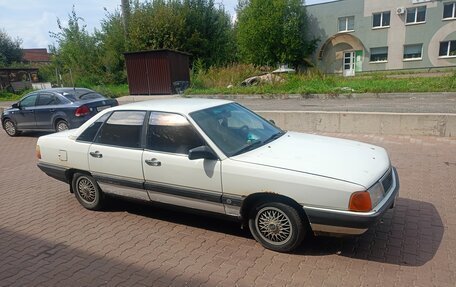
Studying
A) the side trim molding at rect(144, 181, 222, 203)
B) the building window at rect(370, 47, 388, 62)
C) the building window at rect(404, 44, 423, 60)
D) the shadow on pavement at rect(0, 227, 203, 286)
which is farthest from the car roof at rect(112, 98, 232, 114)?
the building window at rect(370, 47, 388, 62)

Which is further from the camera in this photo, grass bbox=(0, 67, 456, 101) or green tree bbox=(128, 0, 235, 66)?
green tree bbox=(128, 0, 235, 66)

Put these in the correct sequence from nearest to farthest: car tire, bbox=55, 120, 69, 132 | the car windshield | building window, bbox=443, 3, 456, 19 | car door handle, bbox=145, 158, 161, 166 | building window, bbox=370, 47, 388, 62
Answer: the car windshield < car door handle, bbox=145, 158, 161, 166 < car tire, bbox=55, 120, 69, 132 < building window, bbox=443, 3, 456, 19 < building window, bbox=370, 47, 388, 62

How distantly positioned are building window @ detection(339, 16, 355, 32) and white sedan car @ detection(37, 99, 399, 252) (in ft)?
120

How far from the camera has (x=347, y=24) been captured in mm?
36938

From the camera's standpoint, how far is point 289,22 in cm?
3656

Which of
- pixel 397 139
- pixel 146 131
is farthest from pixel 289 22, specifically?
pixel 146 131

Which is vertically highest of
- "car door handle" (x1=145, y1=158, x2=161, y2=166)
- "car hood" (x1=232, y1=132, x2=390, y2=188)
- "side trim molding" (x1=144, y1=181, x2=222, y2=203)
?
"car hood" (x1=232, y1=132, x2=390, y2=188)

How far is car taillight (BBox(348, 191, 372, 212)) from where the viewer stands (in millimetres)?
2957

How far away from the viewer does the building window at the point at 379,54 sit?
117ft

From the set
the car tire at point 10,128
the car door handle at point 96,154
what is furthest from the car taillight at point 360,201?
the car tire at point 10,128

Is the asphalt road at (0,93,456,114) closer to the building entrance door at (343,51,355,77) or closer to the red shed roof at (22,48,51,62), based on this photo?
the building entrance door at (343,51,355,77)

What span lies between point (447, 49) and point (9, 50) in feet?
200

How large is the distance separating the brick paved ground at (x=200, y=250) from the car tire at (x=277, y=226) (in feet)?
0.39

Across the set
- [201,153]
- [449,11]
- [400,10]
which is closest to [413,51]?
[400,10]
